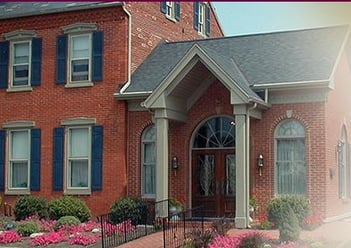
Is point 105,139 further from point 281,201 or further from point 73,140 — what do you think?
point 281,201

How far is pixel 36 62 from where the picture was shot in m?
21.2

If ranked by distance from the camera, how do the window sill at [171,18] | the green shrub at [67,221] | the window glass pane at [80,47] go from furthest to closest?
the window sill at [171,18]
the window glass pane at [80,47]
the green shrub at [67,221]

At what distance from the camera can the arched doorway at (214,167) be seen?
18359mm

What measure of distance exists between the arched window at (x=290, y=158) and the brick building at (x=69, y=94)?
16.5 ft

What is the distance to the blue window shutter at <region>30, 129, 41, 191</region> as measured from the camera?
68.1 ft

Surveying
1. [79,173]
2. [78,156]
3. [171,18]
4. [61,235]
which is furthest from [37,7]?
[61,235]

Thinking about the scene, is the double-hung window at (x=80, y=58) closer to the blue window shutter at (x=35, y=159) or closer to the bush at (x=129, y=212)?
the blue window shutter at (x=35, y=159)

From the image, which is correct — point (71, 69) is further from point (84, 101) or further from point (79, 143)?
point (79, 143)

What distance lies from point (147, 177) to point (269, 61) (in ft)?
17.5

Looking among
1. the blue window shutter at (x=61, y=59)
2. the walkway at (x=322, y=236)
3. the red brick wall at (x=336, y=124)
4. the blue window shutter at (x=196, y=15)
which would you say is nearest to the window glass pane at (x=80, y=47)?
the blue window shutter at (x=61, y=59)

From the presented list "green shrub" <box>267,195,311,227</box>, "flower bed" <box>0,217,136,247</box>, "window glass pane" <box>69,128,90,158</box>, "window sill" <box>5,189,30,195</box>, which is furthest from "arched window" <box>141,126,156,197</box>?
"green shrub" <box>267,195,311,227</box>

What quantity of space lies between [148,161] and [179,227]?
3570 mm

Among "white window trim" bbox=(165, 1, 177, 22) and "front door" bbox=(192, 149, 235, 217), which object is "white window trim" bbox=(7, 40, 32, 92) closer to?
"white window trim" bbox=(165, 1, 177, 22)

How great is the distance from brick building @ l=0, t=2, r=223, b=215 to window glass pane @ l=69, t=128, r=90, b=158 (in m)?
0.03
